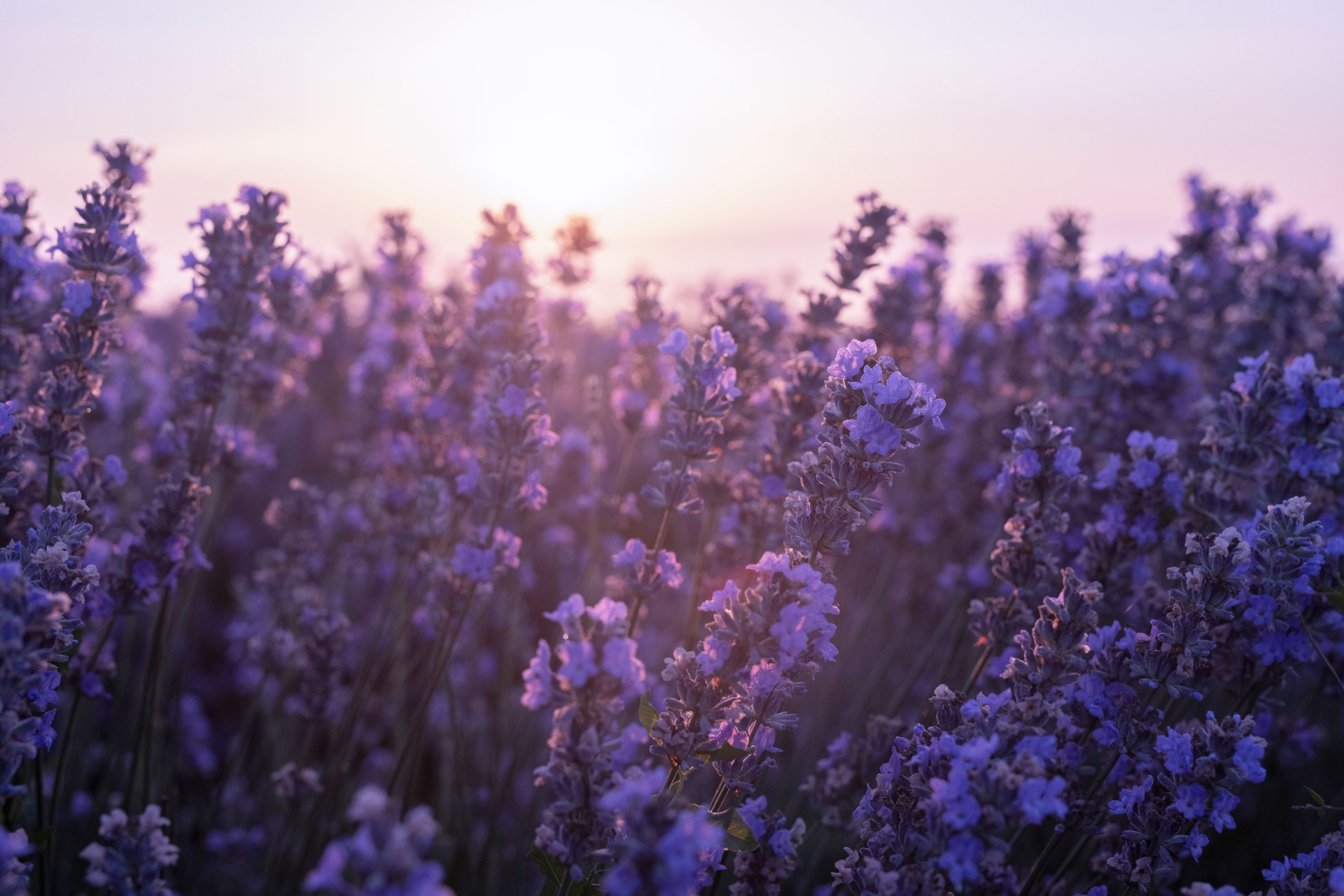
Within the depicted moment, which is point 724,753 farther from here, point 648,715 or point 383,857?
point 383,857

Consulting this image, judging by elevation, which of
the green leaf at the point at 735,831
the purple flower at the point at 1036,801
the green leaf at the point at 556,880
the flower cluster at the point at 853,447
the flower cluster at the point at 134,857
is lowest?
the flower cluster at the point at 134,857

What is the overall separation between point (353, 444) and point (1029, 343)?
3770 millimetres

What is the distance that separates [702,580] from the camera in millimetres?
3568

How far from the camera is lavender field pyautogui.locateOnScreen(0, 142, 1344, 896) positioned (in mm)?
1846

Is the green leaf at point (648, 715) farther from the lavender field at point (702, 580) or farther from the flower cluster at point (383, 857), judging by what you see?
the flower cluster at point (383, 857)

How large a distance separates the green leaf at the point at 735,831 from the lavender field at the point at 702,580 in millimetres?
12

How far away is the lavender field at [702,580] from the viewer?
185 centimetres

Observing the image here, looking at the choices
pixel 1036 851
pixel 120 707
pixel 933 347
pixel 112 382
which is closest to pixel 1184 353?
pixel 933 347

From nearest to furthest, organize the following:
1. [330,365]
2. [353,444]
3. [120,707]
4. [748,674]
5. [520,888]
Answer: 1. [748,674]
2. [520,888]
3. [120,707]
4. [353,444]
5. [330,365]

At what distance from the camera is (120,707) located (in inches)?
159

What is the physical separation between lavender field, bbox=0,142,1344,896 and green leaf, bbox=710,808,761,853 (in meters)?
0.01

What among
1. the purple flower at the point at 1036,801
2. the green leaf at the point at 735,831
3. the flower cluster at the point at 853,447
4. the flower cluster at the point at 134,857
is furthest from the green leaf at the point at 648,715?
the flower cluster at the point at 134,857

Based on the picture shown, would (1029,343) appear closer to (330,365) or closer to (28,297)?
(28,297)

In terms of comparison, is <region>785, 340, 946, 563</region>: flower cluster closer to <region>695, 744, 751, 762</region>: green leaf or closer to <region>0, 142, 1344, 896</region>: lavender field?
<region>0, 142, 1344, 896</region>: lavender field
